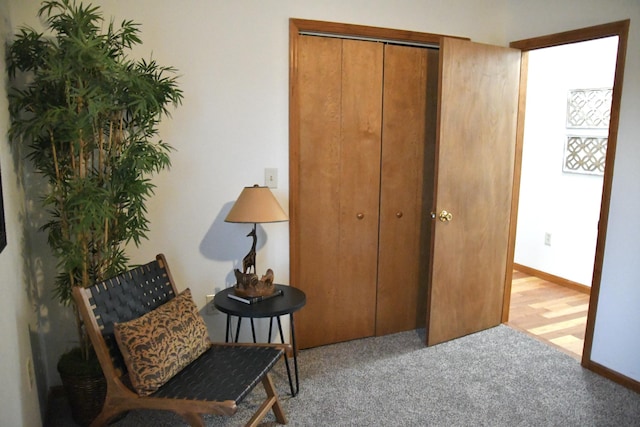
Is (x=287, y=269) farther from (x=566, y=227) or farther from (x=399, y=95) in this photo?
(x=566, y=227)

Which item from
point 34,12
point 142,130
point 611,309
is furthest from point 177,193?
point 611,309

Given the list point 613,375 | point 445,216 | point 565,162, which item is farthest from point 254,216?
point 565,162

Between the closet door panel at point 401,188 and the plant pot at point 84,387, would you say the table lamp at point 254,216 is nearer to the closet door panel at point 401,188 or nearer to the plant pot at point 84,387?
the plant pot at point 84,387

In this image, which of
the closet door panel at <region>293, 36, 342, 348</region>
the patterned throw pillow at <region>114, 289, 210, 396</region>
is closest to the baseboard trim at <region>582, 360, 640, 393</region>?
the closet door panel at <region>293, 36, 342, 348</region>

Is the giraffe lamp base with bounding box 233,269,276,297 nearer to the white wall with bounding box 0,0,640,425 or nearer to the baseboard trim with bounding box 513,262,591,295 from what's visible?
the white wall with bounding box 0,0,640,425

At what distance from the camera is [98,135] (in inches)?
79.3

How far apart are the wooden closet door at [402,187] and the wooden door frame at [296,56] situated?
95 millimetres

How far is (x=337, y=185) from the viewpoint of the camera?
9.42 feet

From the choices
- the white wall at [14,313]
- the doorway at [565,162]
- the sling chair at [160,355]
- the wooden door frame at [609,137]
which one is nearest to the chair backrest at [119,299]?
the sling chair at [160,355]

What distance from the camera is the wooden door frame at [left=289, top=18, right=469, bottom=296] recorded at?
8.57ft

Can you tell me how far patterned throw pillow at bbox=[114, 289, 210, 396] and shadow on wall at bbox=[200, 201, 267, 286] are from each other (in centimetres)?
57

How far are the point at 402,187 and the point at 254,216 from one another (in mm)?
1212

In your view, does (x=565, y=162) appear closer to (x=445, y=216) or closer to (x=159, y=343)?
(x=445, y=216)

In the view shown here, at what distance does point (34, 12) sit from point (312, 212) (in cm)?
176
